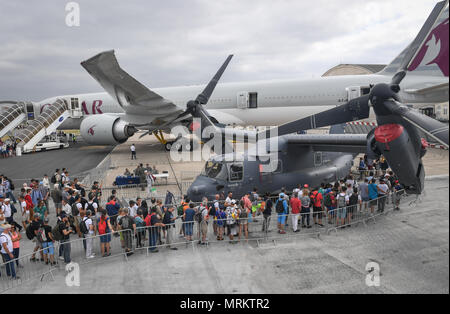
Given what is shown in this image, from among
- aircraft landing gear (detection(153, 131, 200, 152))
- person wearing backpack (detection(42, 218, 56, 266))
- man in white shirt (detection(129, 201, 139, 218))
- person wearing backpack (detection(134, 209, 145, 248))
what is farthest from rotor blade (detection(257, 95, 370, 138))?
aircraft landing gear (detection(153, 131, 200, 152))

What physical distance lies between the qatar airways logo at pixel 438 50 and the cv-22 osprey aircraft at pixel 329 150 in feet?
3.56

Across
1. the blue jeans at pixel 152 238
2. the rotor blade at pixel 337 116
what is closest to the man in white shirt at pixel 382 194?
the rotor blade at pixel 337 116

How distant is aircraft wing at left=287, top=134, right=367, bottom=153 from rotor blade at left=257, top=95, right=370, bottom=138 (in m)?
3.91

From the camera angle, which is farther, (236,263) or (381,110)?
(236,263)

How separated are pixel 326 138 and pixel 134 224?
8426 mm

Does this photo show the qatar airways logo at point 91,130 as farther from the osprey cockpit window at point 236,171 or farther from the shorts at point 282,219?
the shorts at point 282,219

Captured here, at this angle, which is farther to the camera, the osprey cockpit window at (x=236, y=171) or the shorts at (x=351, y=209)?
the osprey cockpit window at (x=236, y=171)

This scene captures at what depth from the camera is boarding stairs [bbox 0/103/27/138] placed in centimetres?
3095

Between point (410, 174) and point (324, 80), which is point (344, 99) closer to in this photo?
point (324, 80)

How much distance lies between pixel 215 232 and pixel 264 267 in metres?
2.68

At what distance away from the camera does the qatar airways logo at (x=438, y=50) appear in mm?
3457

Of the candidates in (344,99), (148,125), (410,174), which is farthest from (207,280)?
(344,99)

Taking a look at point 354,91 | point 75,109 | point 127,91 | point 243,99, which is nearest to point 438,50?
point 127,91

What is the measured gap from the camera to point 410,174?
744cm
